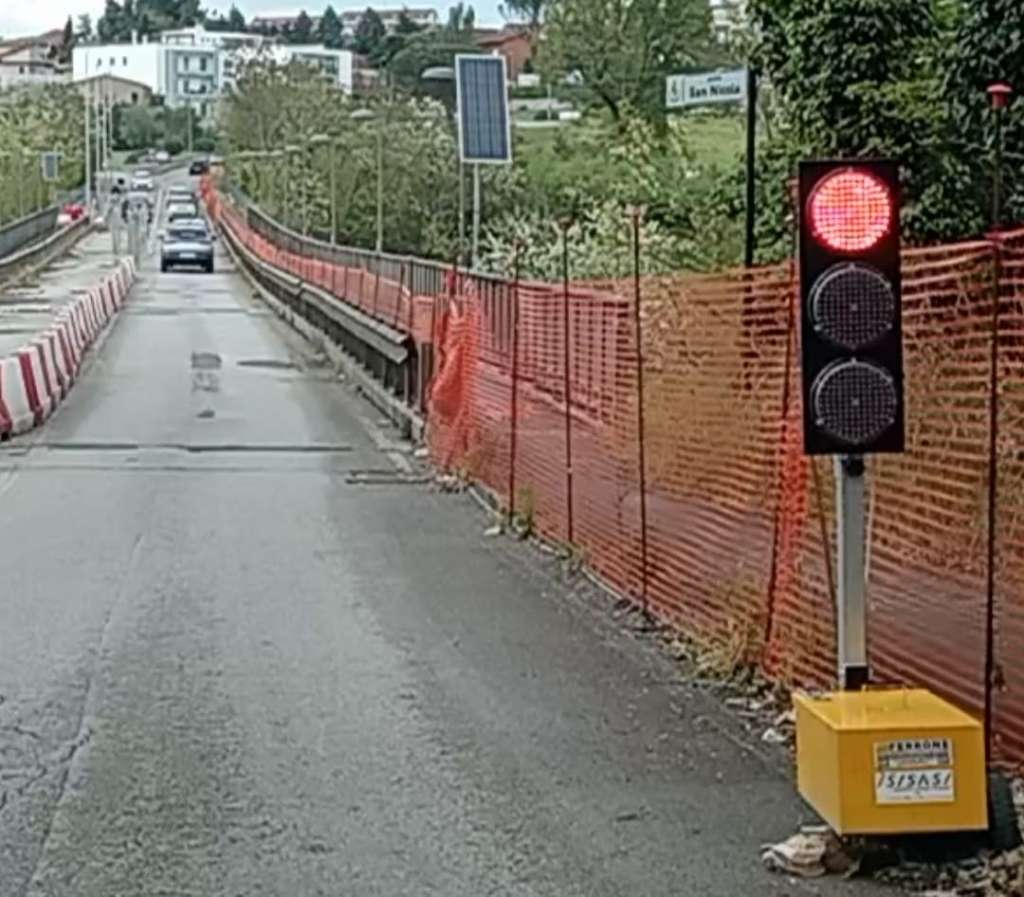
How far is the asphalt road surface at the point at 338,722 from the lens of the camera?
714 cm

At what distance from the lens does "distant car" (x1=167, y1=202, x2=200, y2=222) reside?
10488cm

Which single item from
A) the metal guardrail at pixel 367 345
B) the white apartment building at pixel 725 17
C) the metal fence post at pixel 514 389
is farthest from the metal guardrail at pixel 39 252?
the metal fence post at pixel 514 389

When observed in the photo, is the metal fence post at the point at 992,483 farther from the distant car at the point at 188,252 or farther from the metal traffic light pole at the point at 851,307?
the distant car at the point at 188,252

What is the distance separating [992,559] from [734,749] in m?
1.38

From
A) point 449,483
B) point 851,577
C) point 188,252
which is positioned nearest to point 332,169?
point 188,252

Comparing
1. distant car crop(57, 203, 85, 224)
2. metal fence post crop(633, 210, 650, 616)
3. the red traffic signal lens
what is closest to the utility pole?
distant car crop(57, 203, 85, 224)

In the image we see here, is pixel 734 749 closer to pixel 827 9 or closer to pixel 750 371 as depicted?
pixel 750 371

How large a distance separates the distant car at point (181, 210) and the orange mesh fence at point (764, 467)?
87662 mm

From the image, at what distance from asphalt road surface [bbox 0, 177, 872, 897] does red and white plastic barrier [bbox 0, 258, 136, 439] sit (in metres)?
6.28

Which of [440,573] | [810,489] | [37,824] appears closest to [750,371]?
[810,489]

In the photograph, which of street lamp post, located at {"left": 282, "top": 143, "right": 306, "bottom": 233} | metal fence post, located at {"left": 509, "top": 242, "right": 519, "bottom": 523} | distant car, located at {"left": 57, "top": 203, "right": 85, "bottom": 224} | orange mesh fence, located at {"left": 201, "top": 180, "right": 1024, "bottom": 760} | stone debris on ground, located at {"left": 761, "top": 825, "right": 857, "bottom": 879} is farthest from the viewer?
distant car, located at {"left": 57, "top": 203, "right": 85, "bottom": 224}

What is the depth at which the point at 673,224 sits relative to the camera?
29.0 m

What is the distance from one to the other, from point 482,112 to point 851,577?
23.7m

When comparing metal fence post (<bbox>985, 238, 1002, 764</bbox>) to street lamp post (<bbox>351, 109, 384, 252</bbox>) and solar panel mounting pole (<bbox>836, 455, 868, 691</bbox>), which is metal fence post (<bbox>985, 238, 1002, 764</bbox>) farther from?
street lamp post (<bbox>351, 109, 384, 252</bbox>)
